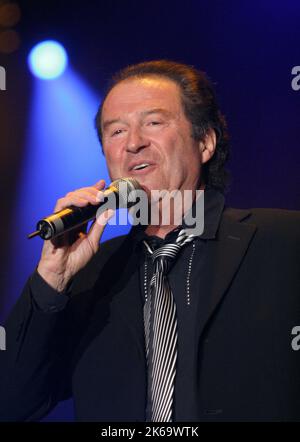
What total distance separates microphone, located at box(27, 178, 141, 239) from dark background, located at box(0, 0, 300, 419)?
0.87 m

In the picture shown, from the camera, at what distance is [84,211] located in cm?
155

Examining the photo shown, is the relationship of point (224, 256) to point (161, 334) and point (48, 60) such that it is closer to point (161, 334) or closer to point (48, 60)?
point (161, 334)

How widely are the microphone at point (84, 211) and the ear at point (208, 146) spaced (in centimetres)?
43

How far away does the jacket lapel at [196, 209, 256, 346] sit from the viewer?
5.27ft

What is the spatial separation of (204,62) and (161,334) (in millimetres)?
1501

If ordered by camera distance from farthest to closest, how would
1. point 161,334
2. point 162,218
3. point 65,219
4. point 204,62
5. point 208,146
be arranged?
point 204,62 < point 208,146 < point 162,218 < point 161,334 < point 65,219

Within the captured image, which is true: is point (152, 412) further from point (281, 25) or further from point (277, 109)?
point (281, 25)

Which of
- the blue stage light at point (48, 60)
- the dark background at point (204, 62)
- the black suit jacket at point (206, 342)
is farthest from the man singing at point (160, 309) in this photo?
the blue stage light at point (48, 60)

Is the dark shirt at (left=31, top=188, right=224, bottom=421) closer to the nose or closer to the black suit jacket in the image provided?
the black suit jacket

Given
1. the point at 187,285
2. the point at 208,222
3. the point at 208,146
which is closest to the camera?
the point at 187,285

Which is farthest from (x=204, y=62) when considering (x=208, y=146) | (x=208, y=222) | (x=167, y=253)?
(x=167, y=253)

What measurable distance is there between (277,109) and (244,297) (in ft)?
3.71
